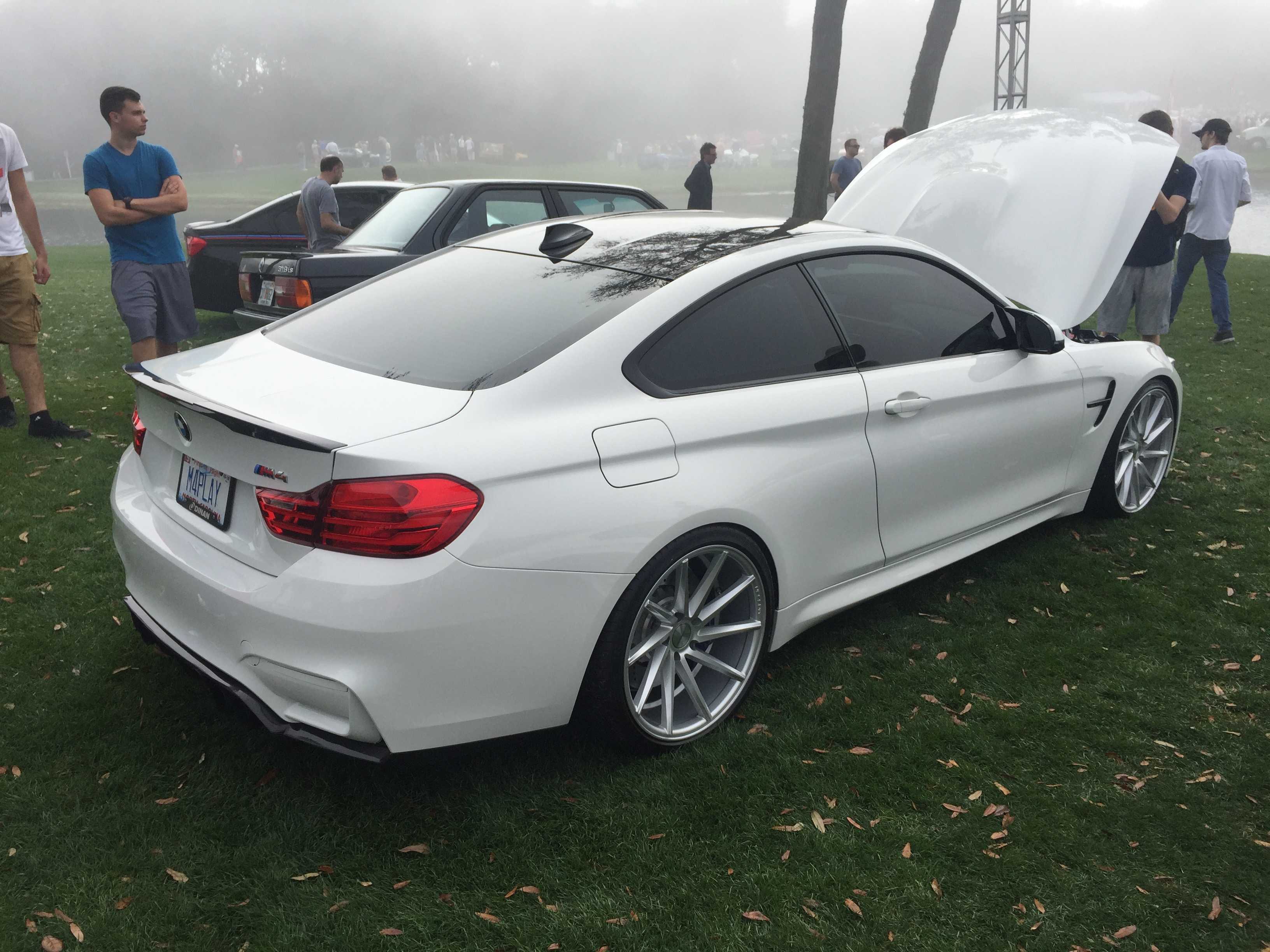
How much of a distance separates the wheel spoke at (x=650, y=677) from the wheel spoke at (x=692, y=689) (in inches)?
3.1

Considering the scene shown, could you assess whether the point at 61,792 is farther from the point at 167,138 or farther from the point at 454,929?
the point at 167,138

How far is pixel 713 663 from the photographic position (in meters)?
3.06

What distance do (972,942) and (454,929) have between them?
1.22 meters

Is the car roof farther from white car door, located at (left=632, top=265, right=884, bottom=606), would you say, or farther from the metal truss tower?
the metal truss tower

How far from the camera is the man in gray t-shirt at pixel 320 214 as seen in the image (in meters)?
9.62

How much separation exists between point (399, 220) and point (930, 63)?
1126 cm

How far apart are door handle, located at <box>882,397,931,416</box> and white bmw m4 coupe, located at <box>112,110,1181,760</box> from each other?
0.07 feet

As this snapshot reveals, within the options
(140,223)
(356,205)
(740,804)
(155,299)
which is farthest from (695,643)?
(356,205)

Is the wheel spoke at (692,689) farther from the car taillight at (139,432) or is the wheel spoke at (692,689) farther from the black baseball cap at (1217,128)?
the black baseball cap at (1217,128)

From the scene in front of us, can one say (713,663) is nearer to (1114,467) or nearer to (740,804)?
(740,804)

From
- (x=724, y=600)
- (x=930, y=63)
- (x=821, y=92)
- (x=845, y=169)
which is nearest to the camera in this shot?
(x=724, y=600)

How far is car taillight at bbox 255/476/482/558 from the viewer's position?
232cm

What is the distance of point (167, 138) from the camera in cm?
9206

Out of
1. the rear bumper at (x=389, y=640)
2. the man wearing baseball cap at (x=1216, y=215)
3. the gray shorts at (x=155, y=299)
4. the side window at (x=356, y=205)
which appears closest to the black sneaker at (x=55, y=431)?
the gray shorts at (x=155, y=299)
